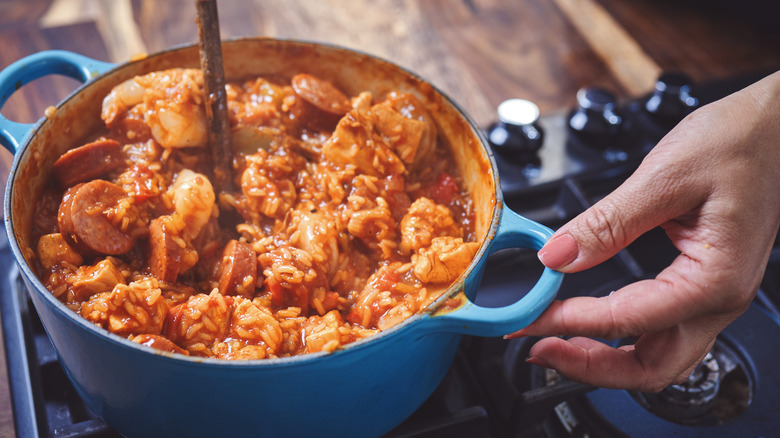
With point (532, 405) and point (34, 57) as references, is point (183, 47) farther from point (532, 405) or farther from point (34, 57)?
Answer: point (532, 405)

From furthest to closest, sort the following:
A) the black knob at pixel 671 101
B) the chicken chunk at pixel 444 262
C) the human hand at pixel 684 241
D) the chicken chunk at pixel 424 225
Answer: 1. the black knob at pixel 671 101
2. the chicken chunk at pixel 424 225
3. the chicken chunk at pixel 444 262
4. the human hand at pixel 684 241

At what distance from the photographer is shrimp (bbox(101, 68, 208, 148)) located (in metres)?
1.49

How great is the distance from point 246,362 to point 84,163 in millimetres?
740

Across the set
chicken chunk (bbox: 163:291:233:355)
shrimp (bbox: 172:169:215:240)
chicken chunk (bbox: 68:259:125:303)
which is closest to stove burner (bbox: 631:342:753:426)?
chicken chunk (bbox: 163:291:233:355)

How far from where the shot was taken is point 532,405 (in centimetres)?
140

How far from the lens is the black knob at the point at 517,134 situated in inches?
82.0

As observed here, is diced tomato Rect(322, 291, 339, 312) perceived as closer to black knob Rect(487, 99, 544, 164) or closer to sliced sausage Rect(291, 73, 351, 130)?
sliced sausage Rect(291, 73, 351, 130)

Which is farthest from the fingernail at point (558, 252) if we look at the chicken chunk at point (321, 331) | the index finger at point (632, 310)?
the chicken chunk at point (321, 331)

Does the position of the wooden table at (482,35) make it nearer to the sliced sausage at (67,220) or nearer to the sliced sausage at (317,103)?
the sliced sausage at (317,103)

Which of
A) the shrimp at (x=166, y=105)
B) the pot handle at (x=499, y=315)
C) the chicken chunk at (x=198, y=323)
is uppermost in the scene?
the shrimp at (x=166, y=105)

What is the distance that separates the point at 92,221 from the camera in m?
1.31

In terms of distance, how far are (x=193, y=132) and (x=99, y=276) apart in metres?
0.45

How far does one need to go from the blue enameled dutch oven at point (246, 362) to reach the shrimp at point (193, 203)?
307 mm

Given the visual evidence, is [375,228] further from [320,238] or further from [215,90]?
[215,90]
